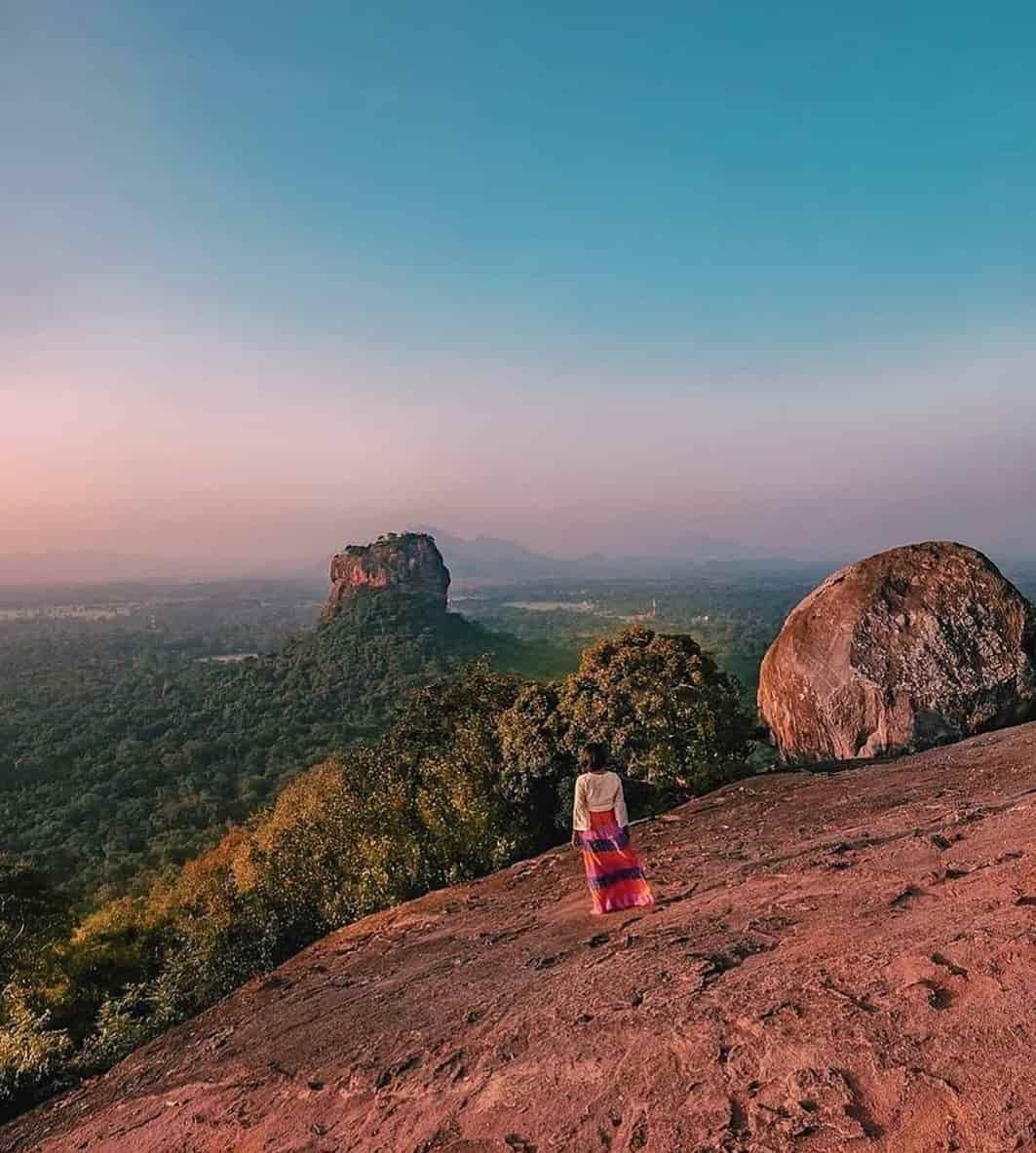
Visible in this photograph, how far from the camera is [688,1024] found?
209 inches

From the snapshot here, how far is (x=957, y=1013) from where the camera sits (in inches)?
182

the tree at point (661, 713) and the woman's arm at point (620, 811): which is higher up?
the woman's arm at point (620, 811)

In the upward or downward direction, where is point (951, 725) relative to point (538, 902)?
upward

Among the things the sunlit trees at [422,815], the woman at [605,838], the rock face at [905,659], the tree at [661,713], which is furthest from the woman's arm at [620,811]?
the rock face at [905,659]

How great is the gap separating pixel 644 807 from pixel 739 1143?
444 inches

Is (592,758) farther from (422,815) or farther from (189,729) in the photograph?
(189,729)

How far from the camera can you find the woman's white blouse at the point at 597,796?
777 centimetres

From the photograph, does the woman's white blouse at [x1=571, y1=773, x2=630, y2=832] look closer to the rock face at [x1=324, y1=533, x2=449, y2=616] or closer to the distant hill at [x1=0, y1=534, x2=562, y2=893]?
the distant hill at [x1=0, y1=534, x2=562, y2=893]

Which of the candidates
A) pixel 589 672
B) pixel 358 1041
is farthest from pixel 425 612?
pixel 358 1041

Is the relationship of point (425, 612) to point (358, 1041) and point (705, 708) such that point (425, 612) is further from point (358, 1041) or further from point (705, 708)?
point (358, 1041)

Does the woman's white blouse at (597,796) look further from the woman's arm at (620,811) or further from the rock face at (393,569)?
the rock face at (393,569)

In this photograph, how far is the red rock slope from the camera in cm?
431

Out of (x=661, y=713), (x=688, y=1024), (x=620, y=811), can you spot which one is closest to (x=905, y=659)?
(x=661, y=713)

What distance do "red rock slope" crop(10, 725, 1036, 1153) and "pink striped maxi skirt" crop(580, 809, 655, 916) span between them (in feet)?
0.92
